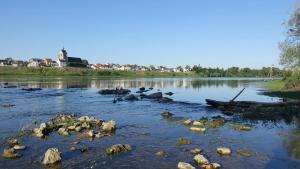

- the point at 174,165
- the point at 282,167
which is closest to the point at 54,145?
the point at 174,165

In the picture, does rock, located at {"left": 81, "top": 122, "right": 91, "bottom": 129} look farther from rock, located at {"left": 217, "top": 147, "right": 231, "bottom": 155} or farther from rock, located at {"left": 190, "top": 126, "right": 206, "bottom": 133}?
rock, located at {"left": 217, "top": 147, "right": 231, "bottom": 155}

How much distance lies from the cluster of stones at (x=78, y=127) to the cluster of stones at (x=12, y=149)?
8.43ft

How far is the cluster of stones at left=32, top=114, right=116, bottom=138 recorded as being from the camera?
2608 centimetres

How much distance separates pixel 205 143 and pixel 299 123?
14122 mm

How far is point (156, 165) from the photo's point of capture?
61.9 ft

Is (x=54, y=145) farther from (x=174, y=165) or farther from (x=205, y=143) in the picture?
(x=205, y=143)

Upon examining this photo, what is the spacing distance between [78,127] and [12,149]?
25.4 feet

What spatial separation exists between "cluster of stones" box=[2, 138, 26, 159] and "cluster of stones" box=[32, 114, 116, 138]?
2569 mm

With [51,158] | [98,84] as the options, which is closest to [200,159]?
[51,158]

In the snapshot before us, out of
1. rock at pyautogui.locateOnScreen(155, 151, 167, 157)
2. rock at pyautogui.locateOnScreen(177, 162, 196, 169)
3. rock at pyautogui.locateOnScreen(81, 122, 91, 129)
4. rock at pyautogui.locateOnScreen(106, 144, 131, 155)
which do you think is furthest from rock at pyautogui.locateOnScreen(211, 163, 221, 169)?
rock at pyautogui.locateOnScreen(81, 122, 91, 129)

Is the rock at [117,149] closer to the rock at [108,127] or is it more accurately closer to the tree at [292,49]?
the rock at [108,127]

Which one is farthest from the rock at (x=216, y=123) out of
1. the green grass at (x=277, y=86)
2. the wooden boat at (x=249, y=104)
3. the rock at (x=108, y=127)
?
the green grass at (x=277, y=86)

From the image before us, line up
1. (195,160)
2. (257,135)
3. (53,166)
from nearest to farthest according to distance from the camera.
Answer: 1. (53,166)
2. (195,160)
3. (257,135)

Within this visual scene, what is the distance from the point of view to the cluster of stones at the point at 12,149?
19.8m
